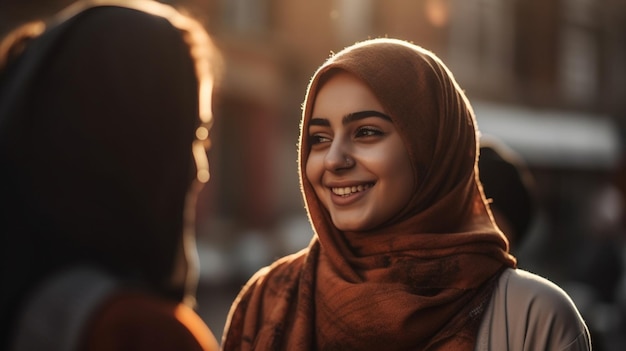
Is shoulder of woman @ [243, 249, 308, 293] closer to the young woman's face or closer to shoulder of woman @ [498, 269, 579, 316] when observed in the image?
the young woman's face

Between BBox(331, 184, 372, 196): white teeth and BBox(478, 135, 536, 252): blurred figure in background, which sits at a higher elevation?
BBox(331, 184, 372, 196): white teeth

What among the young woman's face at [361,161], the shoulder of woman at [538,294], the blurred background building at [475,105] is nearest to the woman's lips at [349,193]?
the young woman's face at [361,161]

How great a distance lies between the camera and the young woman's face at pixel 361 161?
1882 millimetres

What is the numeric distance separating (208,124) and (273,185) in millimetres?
13742

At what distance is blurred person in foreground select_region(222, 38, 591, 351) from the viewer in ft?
5.93

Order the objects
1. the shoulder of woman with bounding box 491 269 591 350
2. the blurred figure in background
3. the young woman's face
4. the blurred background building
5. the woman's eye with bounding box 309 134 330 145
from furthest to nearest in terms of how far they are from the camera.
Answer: the blurred background building → the blurred figure in background → the woman's eye with bounding box 309 134 330 145 → the young woman's face → the shoulder of woman with bounding box 491 269 591 350

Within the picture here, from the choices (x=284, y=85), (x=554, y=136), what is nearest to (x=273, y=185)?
(x=284, y=85)

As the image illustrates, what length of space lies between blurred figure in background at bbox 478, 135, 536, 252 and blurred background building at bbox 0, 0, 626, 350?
2504 millimetres

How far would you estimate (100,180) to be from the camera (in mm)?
2076

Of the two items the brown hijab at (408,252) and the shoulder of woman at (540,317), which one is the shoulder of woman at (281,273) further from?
the shoulder of woman at (540,317)

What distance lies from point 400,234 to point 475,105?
1867 cm

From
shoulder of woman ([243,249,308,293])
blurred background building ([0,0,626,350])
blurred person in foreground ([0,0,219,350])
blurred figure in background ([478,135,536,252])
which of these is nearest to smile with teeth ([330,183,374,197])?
shoulder of woman ([243,249,308,293])

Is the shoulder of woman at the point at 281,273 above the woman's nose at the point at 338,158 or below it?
below

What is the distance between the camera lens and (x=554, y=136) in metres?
22.4
